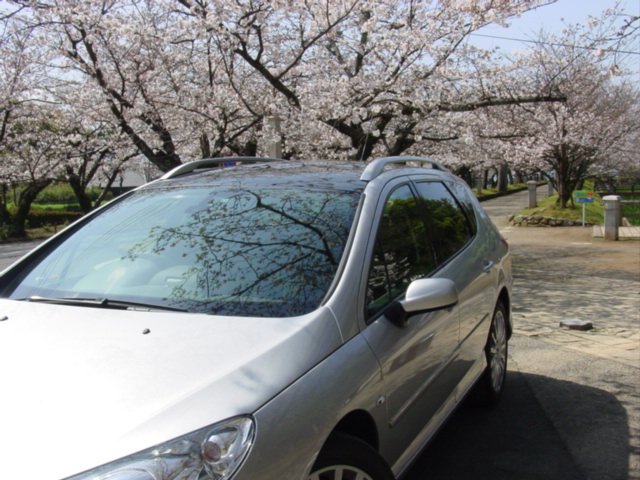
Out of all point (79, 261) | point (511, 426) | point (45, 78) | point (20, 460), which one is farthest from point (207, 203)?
point (45, 78)

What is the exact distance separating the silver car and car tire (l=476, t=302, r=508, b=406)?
0.36m

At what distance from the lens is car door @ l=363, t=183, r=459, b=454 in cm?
244

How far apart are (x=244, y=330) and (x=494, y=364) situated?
2607mm

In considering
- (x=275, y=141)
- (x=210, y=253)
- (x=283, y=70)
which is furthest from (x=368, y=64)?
(x=210, y=253)

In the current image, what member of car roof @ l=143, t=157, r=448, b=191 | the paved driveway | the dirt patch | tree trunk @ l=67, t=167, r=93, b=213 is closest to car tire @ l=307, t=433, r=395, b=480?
the paved driveway

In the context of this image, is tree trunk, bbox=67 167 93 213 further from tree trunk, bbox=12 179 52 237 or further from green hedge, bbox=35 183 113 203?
green hedge, bbox=35 183 113 203

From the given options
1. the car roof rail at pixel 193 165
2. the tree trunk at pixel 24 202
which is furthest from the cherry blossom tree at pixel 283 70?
the tree trunk at pixel 24 202

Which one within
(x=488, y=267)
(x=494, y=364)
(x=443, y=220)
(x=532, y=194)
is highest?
(x=443, y=220)

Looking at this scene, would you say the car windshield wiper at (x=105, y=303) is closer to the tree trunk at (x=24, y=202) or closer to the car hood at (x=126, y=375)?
the car hood at (x=126, y=375)

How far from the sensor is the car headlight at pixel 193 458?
153 cm

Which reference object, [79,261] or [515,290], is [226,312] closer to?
[79,261]

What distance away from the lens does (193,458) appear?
1.62 metres

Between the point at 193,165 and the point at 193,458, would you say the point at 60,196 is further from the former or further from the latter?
the point at 193,458

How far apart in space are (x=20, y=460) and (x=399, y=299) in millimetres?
1652
